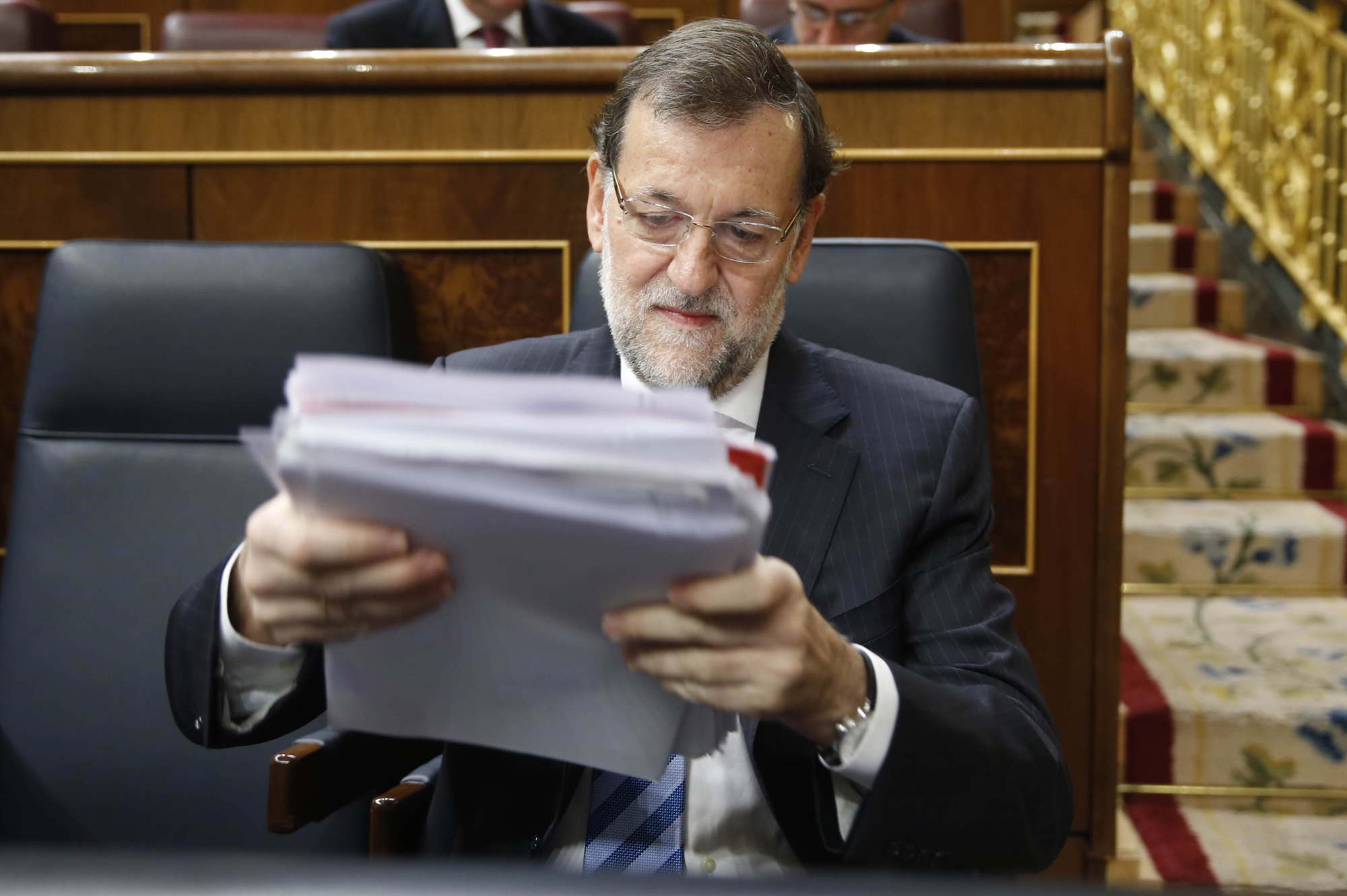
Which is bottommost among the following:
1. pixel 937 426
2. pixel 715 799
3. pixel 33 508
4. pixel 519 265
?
pixel 715 799

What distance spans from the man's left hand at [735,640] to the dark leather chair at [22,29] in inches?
115

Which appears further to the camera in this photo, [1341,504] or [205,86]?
[1341,504]

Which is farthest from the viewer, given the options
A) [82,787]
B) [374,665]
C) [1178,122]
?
[1178,122]

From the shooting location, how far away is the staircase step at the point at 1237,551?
2314 mm

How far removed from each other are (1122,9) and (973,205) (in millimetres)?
4028

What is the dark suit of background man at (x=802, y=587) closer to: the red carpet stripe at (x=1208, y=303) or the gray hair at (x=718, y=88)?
the gray hair at (x=718, y=88)

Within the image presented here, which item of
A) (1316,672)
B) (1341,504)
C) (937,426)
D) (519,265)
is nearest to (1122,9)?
(1341,504)

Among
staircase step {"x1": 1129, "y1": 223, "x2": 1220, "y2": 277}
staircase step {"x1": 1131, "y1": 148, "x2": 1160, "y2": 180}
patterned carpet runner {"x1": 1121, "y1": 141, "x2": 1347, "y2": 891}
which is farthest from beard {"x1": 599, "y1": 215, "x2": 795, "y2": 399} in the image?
staircase step {"x1": 1131, "y1": 148, "x2": 1160, "y2": 180}

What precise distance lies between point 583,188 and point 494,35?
899 millimetres

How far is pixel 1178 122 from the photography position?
395 centimetres

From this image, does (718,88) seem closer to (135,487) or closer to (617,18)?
(135,487)

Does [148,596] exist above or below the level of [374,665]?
below

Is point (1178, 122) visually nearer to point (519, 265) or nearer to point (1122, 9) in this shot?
point (1122, 9)

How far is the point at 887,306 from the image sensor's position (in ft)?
4.05
